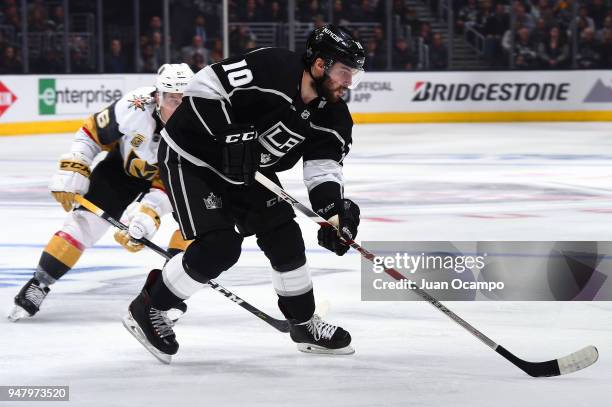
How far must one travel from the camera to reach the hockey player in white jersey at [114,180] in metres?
4.11

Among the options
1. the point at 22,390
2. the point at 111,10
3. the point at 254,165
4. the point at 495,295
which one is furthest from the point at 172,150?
the point at 111,10

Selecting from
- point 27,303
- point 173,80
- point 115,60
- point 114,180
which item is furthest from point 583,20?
point 27,303

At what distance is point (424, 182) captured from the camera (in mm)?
8539

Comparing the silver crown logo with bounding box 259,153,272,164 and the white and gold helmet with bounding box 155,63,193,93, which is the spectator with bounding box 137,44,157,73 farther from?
the silver crown logo with bounding box 259,153,272,164

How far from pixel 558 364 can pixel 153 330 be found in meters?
1.16

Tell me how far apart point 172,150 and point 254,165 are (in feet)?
0.88

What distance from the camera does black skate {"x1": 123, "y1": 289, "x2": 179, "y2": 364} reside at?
11.3 feet

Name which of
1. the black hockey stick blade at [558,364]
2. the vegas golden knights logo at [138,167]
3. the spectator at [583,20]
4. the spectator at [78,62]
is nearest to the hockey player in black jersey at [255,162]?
the black hockey stick blade at [558,364]

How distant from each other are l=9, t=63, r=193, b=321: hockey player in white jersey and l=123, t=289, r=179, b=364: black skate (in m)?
0.64

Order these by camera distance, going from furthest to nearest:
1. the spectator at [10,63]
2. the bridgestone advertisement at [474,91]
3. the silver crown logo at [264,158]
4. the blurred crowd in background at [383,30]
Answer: the bridgestone advertisement at [474,91], the blurred crowd in background at [383,30], the spectator at [10,63], the silver crown logo at [264,158]

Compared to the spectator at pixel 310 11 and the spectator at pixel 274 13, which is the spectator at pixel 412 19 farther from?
the spectator at pixel 274 13

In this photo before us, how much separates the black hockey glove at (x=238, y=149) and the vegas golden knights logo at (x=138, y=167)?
3.09 feet

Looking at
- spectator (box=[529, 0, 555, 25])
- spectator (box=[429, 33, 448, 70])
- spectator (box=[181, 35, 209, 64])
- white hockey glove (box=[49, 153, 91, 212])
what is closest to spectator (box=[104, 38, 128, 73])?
spectator (box=[181, 35, 209, 64])
